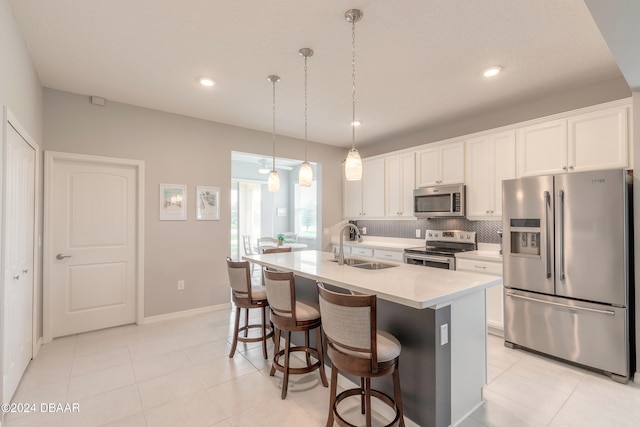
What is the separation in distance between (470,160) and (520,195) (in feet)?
3.44

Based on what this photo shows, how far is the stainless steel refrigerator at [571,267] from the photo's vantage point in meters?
2.45

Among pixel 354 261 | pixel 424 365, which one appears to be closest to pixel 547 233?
pixel 354 261

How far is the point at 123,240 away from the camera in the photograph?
374cm

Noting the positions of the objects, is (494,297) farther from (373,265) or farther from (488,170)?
(373,265)

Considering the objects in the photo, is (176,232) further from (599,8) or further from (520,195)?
(599,8)

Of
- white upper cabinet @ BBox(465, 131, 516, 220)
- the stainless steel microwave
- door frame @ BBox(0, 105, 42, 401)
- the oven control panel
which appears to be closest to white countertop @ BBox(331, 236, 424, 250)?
the oven control panel

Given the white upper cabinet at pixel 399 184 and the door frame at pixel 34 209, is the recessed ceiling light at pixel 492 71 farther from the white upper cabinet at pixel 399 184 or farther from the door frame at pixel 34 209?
the door frame at pixel 34 209

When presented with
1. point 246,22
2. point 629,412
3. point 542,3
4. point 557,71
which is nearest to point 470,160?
point 557,71

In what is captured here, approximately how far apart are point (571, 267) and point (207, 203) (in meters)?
4.24

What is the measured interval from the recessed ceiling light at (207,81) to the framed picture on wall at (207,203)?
154cm

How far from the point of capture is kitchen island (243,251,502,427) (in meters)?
1.75

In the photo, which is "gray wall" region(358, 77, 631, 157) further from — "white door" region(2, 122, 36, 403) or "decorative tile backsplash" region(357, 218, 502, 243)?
"white door" region(2, 122, 36, 403)

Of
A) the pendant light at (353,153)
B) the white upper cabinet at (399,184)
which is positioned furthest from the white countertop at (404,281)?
the white upper cabinet at (399,184)

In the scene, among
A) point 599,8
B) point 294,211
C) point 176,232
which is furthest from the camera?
point 294,211
